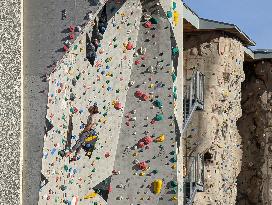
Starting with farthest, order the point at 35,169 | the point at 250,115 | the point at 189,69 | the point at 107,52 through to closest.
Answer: the point at 250,115 < the point at 189,69 < the point at 107,52 < the point at 35,169

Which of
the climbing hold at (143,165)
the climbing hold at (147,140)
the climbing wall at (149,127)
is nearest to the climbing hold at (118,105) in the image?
the climbing wall at (149,127)

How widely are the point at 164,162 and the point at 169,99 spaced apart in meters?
0.97

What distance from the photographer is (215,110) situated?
703 inches

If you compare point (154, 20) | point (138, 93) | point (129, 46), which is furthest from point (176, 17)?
point (138, 93)

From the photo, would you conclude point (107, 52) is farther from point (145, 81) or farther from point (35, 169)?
point (35, 169)

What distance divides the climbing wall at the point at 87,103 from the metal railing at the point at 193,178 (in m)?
3.54

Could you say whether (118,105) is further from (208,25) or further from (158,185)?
(208,25)

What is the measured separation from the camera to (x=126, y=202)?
1282cm

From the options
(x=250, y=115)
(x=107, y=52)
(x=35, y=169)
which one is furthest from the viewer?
(x=250, y=115)

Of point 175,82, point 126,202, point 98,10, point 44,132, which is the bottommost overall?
point 126,202

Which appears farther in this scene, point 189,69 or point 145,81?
point 189,69

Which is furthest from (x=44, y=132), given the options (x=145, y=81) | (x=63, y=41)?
(x=145, y=81)

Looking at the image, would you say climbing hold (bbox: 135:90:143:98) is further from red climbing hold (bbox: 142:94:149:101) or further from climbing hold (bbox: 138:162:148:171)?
climbing hold (bbox: 138:162:148:171)

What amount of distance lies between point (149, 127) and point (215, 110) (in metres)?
5.42
